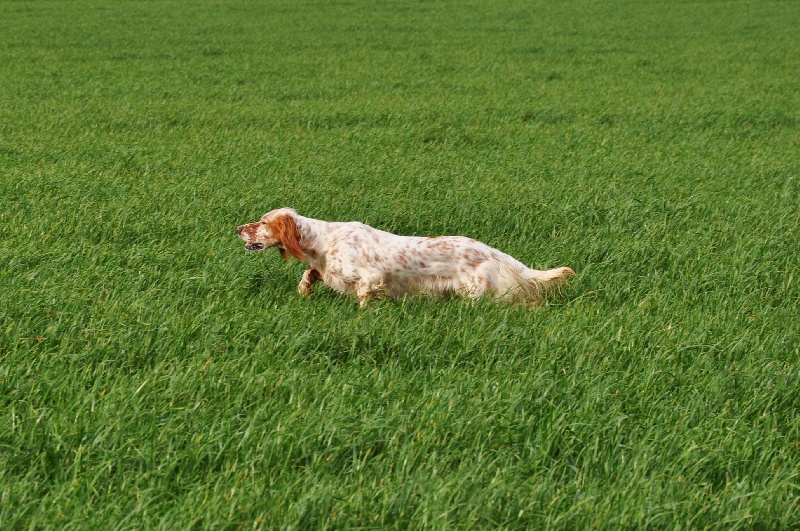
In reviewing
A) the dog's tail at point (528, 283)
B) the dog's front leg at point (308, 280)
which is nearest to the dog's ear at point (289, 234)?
the dog's front leg at point (308, 280)

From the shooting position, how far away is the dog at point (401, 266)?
17.1 ft

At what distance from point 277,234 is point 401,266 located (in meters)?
0.80

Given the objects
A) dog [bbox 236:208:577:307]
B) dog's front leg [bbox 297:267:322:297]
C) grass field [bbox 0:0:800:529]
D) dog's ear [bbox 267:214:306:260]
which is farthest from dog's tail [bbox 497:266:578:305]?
dog's ear [bbox 267:214:306:260]

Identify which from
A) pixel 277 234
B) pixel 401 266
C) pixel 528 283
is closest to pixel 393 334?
pixel 401 266

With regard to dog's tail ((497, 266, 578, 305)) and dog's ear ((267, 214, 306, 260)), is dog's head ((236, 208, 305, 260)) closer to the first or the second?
dog's ear ((267, 214, 306, 260))

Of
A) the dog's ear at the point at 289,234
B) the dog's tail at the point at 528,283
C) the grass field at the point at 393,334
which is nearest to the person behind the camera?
the grass field at the point at 393,334

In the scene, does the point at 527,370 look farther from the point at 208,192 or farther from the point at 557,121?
the point at 557,121

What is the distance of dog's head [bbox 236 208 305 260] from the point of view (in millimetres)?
5402

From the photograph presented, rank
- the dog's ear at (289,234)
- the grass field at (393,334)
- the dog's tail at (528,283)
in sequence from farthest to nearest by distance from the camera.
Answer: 1. the dog's ear at (289,234)
2. the dog's tail at (528,283)
3. the grass field at (393,334)

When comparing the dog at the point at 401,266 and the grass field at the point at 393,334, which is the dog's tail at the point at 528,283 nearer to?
the dog at the point at 401,266

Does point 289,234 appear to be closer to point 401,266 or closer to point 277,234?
point 277,234

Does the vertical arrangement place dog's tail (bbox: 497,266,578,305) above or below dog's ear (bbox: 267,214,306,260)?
below

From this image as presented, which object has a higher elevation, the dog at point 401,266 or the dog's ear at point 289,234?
the dog's ear at point 289,234

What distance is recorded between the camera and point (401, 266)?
5.32 m
